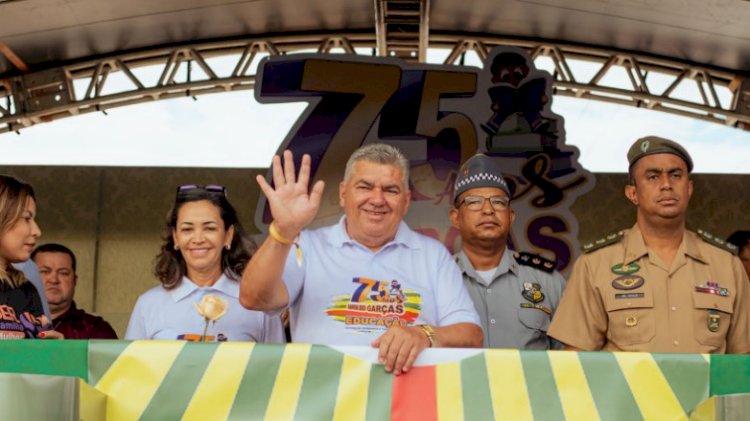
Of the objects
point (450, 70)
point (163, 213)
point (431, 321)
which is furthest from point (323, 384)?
point (163, 213)

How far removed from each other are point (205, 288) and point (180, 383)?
48.2 inches

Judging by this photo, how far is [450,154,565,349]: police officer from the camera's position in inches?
143

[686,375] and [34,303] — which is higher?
[34,303]

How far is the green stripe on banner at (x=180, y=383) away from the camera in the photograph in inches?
82.4

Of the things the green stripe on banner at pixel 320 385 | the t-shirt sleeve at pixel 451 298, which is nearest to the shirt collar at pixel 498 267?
the t-shirt sleeve at pixel 451 298

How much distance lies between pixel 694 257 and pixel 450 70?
97.1 inches

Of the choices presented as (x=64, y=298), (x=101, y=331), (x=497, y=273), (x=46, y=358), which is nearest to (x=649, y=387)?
(x=46, y=358)

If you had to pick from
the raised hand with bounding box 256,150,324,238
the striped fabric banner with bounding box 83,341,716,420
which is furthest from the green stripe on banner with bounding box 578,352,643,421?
the raised hand with bounding box 256,150,324,238

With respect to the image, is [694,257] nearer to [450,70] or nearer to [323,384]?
[323,384]

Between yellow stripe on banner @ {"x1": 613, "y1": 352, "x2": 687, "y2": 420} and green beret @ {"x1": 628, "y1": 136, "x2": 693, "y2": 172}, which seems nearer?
yellow stripe on banner @ {"x1": 613, "y1": 352, "x2": 687, "y2": 420}

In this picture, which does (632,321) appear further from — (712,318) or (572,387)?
(572,387)

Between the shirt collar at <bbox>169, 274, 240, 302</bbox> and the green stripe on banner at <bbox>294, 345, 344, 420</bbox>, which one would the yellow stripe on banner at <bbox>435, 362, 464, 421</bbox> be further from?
the shirt collar at <bbox>169, 274, 240, 302</bbox>

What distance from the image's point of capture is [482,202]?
365 cm

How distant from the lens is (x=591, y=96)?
830cm
